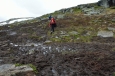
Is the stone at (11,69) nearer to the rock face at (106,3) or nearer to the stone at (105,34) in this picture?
the stone at (105,34)

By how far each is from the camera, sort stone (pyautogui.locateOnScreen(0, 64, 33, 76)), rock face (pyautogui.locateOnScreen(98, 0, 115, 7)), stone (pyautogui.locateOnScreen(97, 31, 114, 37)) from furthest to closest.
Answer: rock face (pyautogui.locateOnScreen(98, 0, 115, 7)) → stone (pyautogui.locateOnScreen(97, 31, 114, 37)) → stone (pyautogui.locateOnScreen(0, 64, 33, 76))

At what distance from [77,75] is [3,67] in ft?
20.9

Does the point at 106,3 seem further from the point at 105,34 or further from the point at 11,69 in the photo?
the point at 11,69

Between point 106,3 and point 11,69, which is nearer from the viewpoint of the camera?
point 11,69

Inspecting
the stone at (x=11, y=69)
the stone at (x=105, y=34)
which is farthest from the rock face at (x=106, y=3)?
the stone at (x=11, y=69)

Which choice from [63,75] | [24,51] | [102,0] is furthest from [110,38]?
[102,0]

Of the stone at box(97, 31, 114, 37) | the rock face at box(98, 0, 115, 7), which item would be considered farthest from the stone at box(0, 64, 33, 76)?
the rock face at box(98, 0, 115, 7)

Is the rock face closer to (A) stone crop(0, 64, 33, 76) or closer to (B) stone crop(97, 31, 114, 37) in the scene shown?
(B) stone crop(97, 31, 114, 37)

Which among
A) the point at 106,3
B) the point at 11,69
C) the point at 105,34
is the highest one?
the point at 106,3

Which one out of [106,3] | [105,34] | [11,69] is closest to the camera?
[11,69]

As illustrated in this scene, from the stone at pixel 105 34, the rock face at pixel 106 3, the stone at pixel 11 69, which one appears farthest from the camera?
the rock face at pixel 106 3

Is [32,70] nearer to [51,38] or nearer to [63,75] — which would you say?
[63,75]

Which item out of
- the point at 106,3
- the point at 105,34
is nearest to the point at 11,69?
the point at 105,34

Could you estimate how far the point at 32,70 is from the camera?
56.2ft
